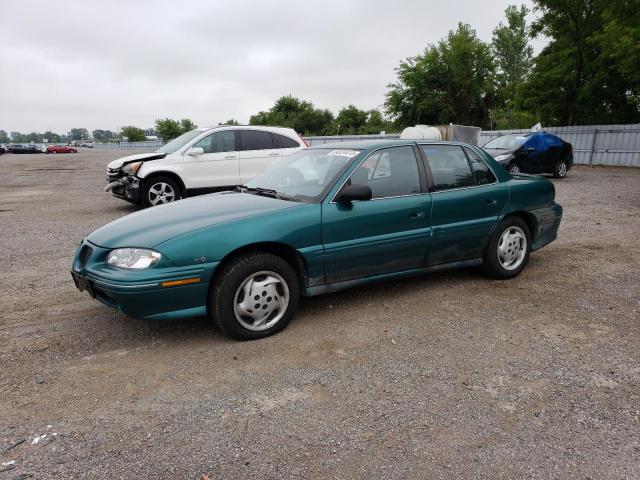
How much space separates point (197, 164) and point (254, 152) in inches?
48.7

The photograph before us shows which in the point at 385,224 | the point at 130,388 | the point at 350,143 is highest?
the point at 350,143

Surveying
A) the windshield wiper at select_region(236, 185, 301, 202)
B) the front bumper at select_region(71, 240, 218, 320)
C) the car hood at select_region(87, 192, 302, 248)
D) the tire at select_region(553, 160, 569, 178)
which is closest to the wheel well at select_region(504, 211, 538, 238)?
the windshield wiper at select_region(236, 185, 301, 202)

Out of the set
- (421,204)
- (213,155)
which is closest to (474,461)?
(421,204)

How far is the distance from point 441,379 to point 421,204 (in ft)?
5.99

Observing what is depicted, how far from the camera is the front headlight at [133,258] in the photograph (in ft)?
11.5

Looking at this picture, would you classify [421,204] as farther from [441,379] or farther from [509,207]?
[441,379]

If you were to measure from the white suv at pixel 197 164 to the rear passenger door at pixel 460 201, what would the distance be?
606 cm

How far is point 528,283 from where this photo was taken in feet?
17.0

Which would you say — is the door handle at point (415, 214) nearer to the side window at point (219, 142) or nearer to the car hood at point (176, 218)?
the car hood at point (176, 218)

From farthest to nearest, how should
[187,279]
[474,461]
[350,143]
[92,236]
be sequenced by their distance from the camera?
[350,143]
[92,236]
[187,279]
[474,461]

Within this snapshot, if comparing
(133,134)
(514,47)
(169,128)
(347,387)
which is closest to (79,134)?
(133,134)

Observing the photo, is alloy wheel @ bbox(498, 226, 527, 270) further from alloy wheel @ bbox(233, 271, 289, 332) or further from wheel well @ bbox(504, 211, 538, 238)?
alloy wheel @ bbox(233, 271, 289, 332)

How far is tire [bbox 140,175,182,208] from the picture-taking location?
9539 mm

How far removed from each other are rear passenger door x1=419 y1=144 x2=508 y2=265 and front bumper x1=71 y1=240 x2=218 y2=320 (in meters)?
2.21
